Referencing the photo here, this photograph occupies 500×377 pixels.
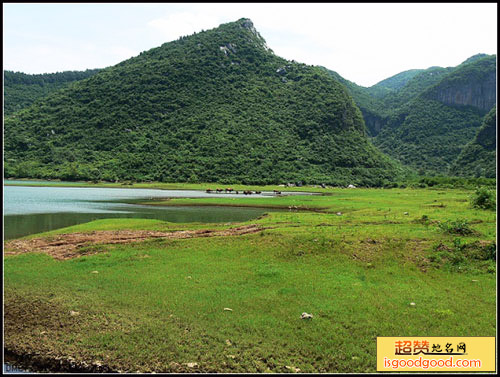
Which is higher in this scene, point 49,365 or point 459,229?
point 459,229

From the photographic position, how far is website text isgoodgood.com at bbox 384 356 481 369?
9.08m

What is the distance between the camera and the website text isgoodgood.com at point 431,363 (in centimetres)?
→ 908

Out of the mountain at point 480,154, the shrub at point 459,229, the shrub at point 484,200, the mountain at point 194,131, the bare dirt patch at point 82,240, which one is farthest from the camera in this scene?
the mountain at point 480,154

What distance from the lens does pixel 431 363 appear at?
912cm

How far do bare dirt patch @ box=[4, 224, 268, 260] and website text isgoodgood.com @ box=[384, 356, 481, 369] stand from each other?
15.6m

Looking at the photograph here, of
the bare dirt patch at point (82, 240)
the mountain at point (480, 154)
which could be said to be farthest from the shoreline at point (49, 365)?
the mountain at point (480, 154)

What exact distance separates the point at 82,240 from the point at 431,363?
20918 millimetres

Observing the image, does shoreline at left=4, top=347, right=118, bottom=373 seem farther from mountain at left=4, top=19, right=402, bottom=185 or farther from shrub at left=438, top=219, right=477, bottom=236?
mountain at left=4, top=19, right=402, bottom=185

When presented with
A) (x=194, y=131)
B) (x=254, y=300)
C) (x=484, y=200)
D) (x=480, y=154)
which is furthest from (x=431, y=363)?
(x=480, y=154)

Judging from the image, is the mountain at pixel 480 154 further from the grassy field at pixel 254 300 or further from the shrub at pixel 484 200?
the grassy field at pixel 254 300

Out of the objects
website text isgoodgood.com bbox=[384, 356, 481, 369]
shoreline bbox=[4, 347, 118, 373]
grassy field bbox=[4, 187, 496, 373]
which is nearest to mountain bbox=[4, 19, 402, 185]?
grassy field bbox=[4, 187, 496, 373]

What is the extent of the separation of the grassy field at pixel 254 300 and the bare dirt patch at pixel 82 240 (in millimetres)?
1292

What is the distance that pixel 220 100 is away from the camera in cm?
17888

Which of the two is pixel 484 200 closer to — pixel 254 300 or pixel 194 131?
pixel 254 300
